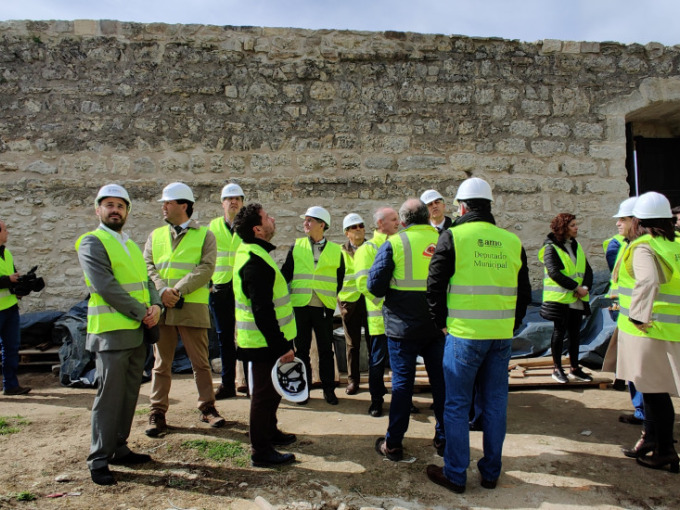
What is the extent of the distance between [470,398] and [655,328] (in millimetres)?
1445

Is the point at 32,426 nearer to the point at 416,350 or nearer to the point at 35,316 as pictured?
the point at 35,316

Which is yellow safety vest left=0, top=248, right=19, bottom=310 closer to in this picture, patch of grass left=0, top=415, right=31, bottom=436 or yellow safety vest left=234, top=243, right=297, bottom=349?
patch of grass left=0, top=415, right=31, bottom=436

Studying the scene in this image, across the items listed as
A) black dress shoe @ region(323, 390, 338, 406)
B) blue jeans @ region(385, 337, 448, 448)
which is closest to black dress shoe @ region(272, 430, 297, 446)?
blue jeans @ region(385, 337, 448, 448)

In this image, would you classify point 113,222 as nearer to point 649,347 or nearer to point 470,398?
point 470,398

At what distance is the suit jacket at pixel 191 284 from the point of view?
4160 mm

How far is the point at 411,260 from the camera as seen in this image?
360 centimetres

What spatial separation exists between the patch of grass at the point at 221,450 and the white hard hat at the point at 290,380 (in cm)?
59

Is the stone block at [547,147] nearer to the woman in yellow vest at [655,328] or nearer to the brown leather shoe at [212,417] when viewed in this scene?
the woman in yellow vest at [655,328]

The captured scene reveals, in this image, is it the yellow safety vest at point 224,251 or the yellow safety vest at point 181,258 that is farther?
the yellow safety vest at point 224,251

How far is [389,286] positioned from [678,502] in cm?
219

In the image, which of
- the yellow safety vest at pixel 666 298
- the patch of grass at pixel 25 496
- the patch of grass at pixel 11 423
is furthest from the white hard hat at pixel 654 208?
the patch of grass at pixel 11 423

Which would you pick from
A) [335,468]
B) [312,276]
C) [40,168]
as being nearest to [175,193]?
[312,276]

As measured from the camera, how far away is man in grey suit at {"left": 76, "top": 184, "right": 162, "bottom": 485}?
10.5 feet

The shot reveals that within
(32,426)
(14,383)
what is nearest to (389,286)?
(32,426)
